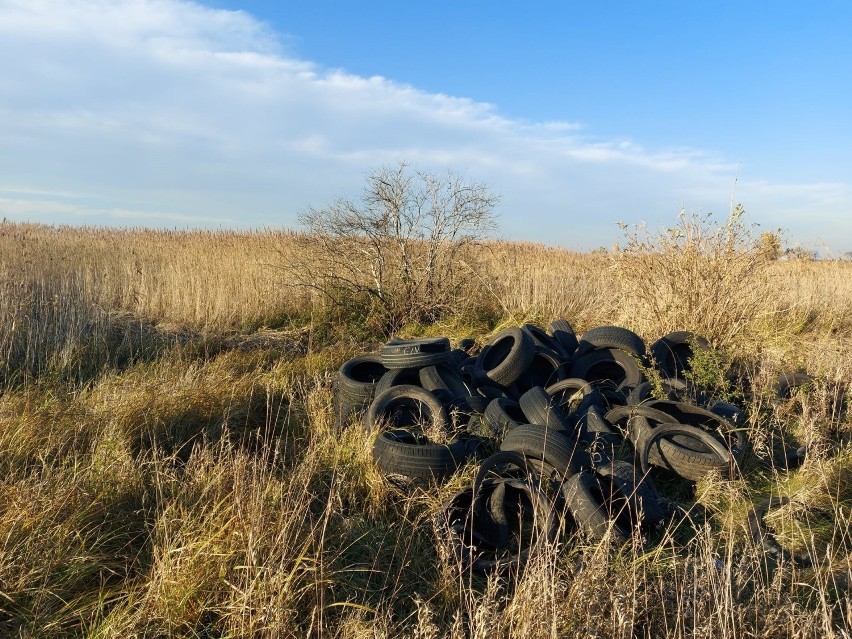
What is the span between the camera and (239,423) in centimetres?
593

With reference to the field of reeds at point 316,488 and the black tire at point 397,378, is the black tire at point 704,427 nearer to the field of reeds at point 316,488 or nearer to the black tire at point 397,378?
the field of reeds at point 316,488

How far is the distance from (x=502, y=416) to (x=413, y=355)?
4.05 feet

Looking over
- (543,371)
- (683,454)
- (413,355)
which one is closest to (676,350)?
(543,371)

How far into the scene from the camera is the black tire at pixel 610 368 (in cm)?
672

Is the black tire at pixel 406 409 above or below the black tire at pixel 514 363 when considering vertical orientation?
below

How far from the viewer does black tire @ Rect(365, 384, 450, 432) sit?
5418 millimetres

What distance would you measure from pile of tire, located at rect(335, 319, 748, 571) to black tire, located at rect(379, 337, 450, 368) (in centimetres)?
1

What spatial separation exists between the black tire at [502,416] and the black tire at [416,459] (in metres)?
0.69

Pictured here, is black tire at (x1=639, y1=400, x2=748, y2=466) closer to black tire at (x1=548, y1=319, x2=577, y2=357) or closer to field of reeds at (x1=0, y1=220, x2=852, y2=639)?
field of reeds at (x1=0, y1=220, x2=852, y2=639)

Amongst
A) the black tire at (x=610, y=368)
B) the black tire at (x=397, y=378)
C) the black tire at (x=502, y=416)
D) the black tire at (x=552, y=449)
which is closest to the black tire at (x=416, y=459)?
the black tire at (x=552, y=449)

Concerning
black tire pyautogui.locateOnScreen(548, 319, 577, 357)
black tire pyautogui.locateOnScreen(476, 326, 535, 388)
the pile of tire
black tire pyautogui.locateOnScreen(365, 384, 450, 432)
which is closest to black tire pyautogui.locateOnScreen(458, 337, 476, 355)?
the pile of tire

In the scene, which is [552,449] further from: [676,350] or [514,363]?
[676,350]

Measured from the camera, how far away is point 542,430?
455cm

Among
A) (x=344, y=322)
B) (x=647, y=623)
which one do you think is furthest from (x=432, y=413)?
(x=344, y=322)
